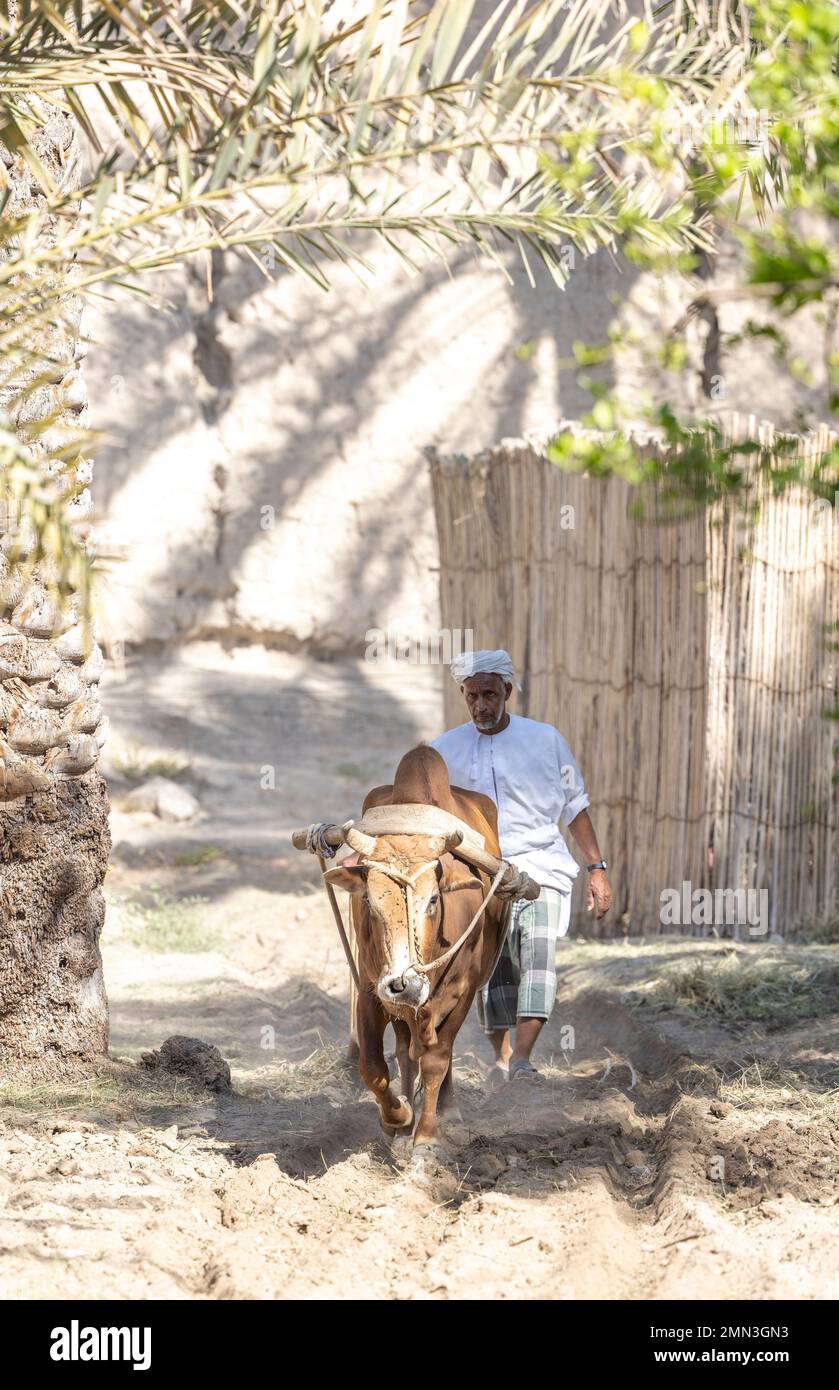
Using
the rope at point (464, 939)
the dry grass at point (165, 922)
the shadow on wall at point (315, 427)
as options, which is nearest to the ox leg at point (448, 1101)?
the rope at point (464, 939)

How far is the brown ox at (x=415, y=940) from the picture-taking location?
4.64 m

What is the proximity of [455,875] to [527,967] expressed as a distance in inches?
38.1

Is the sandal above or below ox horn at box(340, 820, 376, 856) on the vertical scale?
below

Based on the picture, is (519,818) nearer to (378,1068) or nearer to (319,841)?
(319,841)

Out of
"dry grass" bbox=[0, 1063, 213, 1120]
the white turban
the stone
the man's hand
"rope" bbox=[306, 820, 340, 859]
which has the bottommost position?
"dry grass" bbox=[0, 1063, 213, 1120]

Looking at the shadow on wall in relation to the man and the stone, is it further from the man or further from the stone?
the man

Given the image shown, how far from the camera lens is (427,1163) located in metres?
4.63

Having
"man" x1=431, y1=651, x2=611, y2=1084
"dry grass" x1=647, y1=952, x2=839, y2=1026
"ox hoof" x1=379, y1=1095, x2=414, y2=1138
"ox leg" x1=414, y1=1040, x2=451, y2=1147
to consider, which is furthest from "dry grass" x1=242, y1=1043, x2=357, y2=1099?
"dry grass" x1=647, y1=952, x2=839, y2=1026

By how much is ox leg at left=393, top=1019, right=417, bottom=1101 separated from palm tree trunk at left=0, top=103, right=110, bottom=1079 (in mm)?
1234

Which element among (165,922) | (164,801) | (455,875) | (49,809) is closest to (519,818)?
(455,875)

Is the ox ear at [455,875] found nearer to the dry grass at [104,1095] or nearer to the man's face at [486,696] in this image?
the man's face at [486,696]

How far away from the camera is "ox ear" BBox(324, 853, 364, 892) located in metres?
4.78

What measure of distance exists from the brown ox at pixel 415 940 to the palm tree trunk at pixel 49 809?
1.13 m
